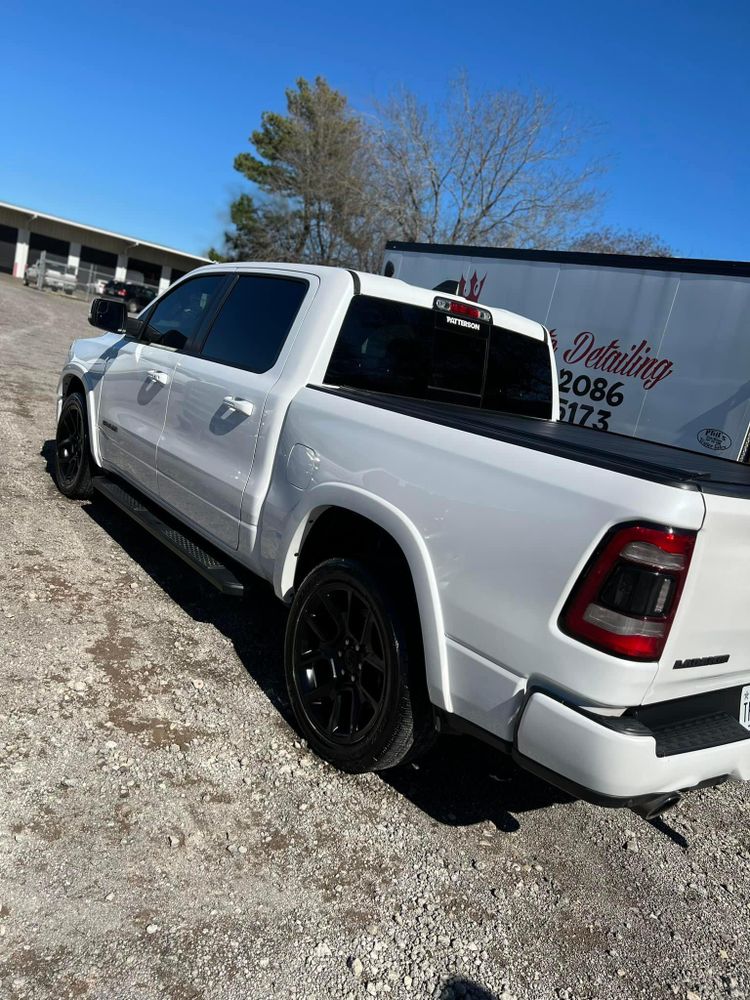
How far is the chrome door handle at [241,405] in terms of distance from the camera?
357 centimetres

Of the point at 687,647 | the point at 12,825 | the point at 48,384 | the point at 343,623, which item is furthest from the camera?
the point at 48,384

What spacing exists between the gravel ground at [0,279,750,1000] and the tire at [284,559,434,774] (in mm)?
175

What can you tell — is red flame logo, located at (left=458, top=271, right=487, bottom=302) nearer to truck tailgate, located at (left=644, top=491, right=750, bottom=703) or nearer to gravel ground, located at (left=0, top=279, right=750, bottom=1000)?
gravel ground, located at (left=0, top=279, right=750, bottom=1000)

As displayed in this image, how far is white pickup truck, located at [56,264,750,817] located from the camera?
2.14 meters

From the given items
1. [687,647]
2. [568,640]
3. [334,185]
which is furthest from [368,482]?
[334,185]

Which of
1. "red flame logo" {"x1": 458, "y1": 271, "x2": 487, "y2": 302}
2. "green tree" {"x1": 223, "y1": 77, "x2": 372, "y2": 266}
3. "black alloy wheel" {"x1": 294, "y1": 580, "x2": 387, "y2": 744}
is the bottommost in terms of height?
"black alloy wheel" {"x1": 294, "y1": 580, "x2": 387, "y2": 744}

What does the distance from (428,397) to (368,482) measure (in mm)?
1084

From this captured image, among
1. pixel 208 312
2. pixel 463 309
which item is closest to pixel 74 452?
pixel 208 312

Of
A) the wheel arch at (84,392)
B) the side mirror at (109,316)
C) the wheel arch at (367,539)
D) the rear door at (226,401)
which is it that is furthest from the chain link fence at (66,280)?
the wheel arch at (367,539)

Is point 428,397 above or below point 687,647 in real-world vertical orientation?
above

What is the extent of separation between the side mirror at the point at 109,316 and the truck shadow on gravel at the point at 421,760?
1.50m

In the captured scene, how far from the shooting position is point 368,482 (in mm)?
2891

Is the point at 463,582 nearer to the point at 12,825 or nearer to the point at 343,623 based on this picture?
the point at 343,623

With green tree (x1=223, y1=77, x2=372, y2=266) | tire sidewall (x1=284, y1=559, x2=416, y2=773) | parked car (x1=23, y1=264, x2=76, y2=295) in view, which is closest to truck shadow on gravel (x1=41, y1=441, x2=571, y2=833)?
tire sidewall (x1=284, y1=559, x2=416, y2=773)
